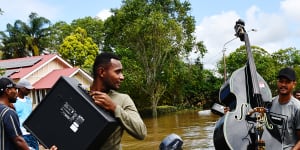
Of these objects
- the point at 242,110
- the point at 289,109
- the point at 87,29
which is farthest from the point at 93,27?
the point at 289,109

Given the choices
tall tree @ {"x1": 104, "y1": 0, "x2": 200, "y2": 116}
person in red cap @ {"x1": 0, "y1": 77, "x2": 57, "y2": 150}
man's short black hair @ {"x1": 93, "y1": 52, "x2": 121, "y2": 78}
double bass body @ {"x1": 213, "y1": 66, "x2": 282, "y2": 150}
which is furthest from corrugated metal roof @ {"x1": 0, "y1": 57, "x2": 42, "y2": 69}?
man's short black hair @ {"x1": 93, "y1": 52, "x2": 121, "y2": 78}

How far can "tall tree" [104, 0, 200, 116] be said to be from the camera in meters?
31.4

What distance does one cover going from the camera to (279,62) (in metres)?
58.7

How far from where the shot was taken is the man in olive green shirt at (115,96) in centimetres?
230

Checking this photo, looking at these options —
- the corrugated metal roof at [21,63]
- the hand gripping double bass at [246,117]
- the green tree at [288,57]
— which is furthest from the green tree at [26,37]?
the hand gripping double bass at [246,117]

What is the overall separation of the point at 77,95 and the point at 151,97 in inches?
1269

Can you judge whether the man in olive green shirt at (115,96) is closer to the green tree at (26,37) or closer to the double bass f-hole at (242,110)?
the double bass f-hole at (242,110)

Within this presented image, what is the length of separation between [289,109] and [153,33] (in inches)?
1097

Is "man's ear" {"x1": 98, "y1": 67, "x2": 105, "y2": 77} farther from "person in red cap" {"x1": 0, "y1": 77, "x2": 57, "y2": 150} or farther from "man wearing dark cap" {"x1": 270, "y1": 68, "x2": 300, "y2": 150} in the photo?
"man wearing dark cap" {"x1": 270, "y1": 68, "x2": 300, "y2": 150}

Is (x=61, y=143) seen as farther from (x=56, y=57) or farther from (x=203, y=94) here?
(x=203, y=94)

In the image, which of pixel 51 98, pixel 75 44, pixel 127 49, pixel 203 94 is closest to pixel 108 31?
pixel 127 49

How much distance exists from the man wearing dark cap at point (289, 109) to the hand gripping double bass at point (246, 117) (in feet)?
0.37

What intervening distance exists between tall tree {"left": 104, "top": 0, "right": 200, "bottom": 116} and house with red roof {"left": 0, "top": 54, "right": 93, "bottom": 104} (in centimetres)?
410

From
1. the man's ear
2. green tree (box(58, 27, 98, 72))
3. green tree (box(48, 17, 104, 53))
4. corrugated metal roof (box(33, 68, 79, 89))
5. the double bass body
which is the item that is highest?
green tree (box(48, 17, 104, 53))
